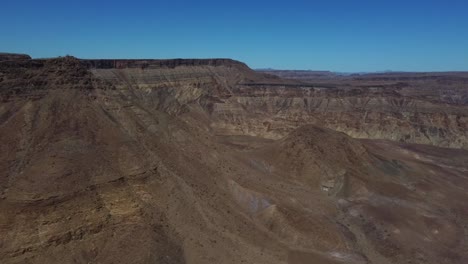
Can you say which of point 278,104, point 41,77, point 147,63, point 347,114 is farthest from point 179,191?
point 278,104

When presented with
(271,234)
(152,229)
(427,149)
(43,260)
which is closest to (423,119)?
(427,149)

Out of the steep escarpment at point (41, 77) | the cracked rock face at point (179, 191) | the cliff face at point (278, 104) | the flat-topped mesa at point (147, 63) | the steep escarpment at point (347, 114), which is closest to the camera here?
the cracked rock face at point (179, 191)

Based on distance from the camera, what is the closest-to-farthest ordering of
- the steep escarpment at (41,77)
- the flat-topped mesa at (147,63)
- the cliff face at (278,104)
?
the steep escarpment at (41,77) → the flat-topped mesa at (147,63) → the cliff face at (278,104)

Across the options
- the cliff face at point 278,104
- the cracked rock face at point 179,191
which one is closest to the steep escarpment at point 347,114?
the cliff face at point 278,104

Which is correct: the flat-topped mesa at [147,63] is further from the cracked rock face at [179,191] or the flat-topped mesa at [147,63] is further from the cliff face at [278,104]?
the cracked rock face at [179,191]

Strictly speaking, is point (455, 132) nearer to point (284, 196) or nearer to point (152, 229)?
point (284, 196)

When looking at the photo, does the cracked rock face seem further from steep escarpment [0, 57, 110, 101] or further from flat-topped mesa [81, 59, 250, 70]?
flat-topped mesa [81, 59, 250, 70]

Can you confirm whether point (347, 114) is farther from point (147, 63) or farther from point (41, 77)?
point (41, 77)

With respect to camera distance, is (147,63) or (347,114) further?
(347,114)

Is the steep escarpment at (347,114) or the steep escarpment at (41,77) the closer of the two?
the steep escarpment at (41,77)
